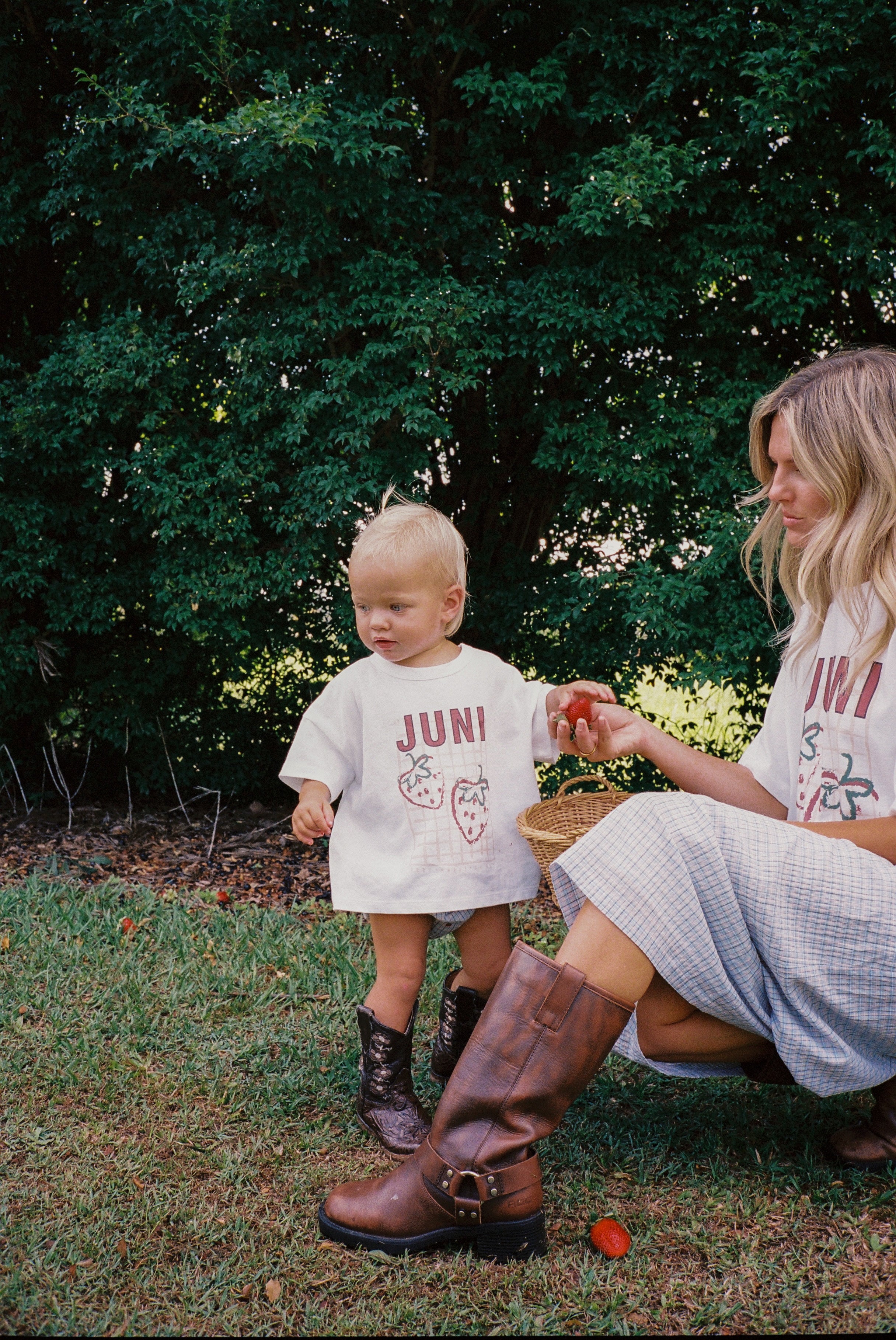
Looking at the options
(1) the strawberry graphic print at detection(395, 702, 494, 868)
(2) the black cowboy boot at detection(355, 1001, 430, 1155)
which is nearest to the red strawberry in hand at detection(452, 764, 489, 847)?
(1) the strawberry graphic print at detection(395, 702, 494, 868)

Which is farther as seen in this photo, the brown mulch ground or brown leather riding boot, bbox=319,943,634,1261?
the brown mulch ground

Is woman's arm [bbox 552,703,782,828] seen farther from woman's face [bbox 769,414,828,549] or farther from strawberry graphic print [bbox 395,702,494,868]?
woman's face [bbox 769,414,828,549]

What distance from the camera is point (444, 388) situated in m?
4.20

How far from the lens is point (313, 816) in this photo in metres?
2.39

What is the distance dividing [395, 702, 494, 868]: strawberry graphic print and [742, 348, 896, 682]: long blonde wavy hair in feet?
2.57

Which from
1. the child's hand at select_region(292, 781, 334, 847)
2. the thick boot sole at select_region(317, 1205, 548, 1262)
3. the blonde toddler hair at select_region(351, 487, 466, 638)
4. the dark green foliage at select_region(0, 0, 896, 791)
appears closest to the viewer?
the thick boot sole at select_region(317, 1205, 548, 1262)

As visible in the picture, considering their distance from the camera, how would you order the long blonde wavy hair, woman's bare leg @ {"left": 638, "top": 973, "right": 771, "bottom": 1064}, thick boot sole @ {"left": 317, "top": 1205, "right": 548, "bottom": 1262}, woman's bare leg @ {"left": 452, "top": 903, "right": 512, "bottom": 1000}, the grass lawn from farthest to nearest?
1. woman's bare leg @ {"left": 452, "top": 903, "right": 512, "bottom": 1000}
2. the long blonde wavy hair
3. woman's bare leg @ {"left": 638, "top": 973, "right": 771, "bottom": 1064}
4. thick boot sole @ {"left": 317, "top": 1205, "right": 548, "bottom": 1262}
5. the grass lawn

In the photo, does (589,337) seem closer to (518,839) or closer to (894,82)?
(894,82)

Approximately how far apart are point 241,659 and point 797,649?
10.1 ft

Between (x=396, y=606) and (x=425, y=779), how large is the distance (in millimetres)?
411

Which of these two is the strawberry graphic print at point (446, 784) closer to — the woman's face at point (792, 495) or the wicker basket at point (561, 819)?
the wicker basket at point (561, 819)

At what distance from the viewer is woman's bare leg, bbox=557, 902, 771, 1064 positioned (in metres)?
1.99

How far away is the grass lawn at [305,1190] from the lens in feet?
6.27

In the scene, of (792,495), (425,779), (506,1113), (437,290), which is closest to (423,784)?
(425,779)
